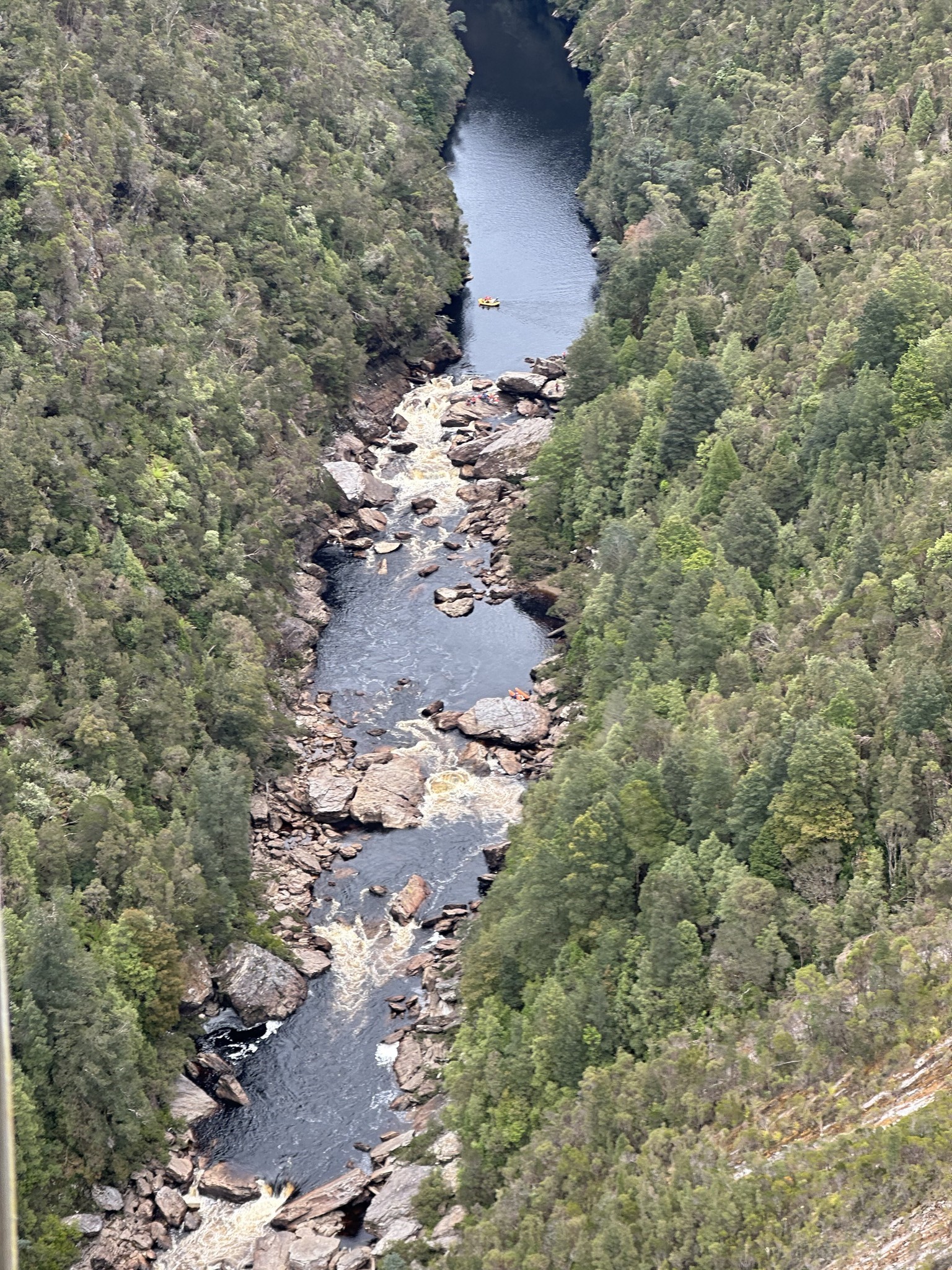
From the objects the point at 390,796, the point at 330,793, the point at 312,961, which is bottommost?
the point at 312,961

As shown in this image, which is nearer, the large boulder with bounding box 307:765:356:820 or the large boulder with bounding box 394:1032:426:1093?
the large boulder with bounding box 394:1032:426:1093

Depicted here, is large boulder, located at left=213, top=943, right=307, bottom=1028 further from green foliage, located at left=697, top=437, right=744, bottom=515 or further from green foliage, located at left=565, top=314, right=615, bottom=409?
green foliage, located at left=565, top=314, right=615, bottom=409

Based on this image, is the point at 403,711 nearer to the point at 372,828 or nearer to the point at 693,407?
the point at 372,828

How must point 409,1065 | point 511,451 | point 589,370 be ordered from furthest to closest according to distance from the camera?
point 511,451, point 589,370, point 409,1065

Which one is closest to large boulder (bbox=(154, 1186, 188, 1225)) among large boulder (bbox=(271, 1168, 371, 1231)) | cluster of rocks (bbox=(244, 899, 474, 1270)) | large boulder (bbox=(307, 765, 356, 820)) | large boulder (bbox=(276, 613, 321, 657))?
cluster of rocks (bbox=(244, 899, 474, 1270))

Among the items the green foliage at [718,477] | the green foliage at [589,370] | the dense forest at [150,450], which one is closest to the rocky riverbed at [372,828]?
the dense forest at [150,450]

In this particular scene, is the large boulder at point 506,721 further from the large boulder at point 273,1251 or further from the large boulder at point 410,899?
the large boulder at point 273,1251

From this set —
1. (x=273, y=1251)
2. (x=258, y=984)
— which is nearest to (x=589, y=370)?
(x=258, y=984)
